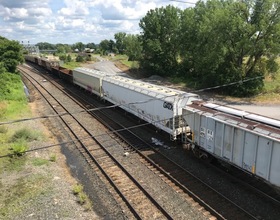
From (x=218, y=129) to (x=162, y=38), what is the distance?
46781mm

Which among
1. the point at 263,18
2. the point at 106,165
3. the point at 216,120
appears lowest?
the point at 106,165

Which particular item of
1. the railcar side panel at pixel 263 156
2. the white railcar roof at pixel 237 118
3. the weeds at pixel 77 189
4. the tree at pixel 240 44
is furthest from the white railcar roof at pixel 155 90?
the tree at pixel 240 44

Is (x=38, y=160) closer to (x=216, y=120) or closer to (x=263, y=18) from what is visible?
(x=216, y=120)

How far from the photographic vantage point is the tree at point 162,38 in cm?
5822

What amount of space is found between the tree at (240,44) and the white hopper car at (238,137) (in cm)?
1920

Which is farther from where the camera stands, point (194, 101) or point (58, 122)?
point (58, 122)

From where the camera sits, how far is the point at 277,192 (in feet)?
45.2

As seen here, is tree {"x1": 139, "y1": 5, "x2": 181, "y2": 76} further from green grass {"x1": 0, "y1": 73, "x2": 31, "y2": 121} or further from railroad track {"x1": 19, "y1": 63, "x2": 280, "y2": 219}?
railroad track {"x1": 19, "y1": 63, "x2": 280, "y2": 219}

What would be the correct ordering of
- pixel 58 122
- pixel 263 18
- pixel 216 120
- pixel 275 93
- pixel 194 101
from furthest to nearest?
1. pixel 275 93
2. pixel 263 18
3. pixel 58 122
4. pixel 194 101
5. pixel 216 120

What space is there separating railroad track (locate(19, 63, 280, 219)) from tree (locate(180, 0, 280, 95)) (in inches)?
767

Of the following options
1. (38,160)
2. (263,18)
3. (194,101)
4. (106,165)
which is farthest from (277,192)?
(263,18)

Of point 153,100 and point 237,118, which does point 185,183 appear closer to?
point 237,118

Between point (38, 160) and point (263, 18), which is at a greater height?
point (263, 18)

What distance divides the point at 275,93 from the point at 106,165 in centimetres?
2771
